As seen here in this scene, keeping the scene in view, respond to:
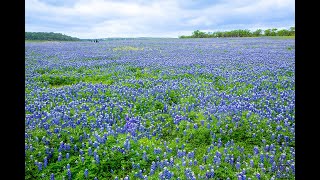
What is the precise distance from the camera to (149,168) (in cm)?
475

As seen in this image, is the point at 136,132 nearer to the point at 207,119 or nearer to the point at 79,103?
the point at 207,119

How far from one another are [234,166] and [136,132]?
6.39 feet

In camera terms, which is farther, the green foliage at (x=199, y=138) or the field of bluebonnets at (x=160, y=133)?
the green foliage at (x=199, y=138)

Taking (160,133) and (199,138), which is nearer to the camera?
(199,138)

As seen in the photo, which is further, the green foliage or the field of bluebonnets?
the green foliage
